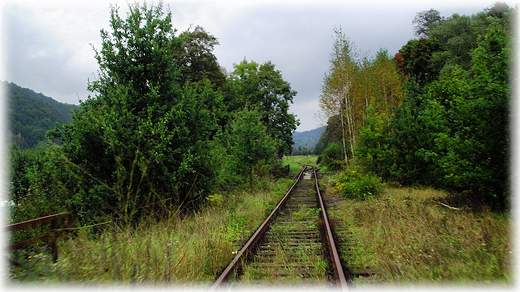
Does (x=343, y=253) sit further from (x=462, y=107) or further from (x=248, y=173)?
(x=248, y=173)

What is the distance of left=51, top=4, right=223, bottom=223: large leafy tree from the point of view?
25.0 feet

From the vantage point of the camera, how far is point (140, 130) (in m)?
7.89

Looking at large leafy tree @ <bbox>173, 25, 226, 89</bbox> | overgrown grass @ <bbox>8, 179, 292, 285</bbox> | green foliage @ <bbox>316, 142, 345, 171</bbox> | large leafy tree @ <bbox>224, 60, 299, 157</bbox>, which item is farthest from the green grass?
overgrown grass @ <bbox>8, 179, 292, 285</bbox>

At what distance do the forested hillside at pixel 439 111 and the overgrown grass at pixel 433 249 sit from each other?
147 centimetres

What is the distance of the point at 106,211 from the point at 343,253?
5.98m

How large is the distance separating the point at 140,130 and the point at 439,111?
30.3 ft

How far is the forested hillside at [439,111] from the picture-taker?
25.8ft

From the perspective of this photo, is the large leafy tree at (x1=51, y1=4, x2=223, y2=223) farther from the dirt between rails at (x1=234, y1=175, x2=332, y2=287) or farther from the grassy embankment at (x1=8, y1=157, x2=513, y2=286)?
the dirt between rails at (x1=234, y1=175, x2=332, y2=287)

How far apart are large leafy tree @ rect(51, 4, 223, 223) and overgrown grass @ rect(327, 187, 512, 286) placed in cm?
475

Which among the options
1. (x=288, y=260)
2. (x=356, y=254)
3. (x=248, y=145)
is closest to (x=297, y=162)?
(x=248, y=145)

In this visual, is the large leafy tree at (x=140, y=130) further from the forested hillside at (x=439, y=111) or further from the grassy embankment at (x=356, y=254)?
the forested hillside at (x=439, y=111)

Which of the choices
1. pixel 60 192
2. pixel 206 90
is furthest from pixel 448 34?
pixel 60 192

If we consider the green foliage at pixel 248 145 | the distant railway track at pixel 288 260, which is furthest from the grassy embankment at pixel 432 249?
the green foliage at pixel 248 145

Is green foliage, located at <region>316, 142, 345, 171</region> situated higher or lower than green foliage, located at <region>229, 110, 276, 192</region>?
lower
